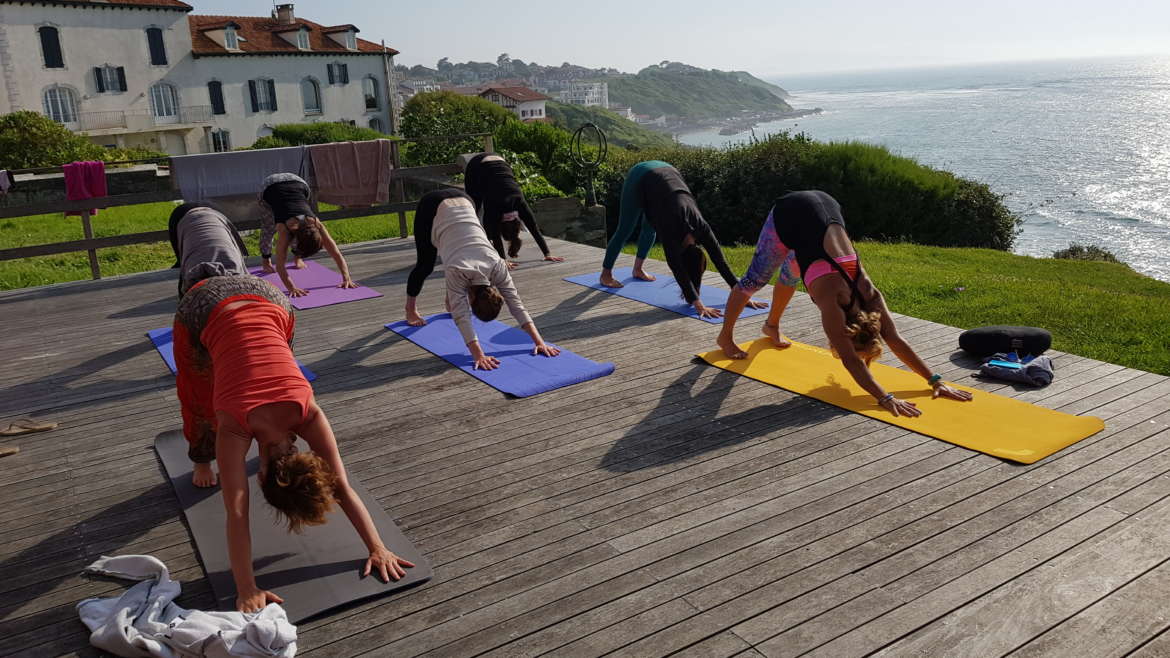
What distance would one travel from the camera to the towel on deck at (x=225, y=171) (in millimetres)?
7910

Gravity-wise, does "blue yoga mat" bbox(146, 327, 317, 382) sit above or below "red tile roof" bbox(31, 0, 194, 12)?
below

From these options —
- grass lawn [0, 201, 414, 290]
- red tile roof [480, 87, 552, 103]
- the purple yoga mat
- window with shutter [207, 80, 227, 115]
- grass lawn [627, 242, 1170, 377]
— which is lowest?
grass lawn [627, 242, 1170, 377]

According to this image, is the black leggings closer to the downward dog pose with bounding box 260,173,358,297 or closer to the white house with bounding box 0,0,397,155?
the downward dog pose with bounding box 260,173,358,297

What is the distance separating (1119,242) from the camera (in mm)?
26125

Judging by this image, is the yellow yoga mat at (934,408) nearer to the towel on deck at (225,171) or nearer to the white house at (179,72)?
the towel on deck at (225,171)

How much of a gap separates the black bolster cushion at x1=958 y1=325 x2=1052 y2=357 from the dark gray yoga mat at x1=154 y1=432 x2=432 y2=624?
3382 millimetres

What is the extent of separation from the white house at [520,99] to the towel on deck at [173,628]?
246ft

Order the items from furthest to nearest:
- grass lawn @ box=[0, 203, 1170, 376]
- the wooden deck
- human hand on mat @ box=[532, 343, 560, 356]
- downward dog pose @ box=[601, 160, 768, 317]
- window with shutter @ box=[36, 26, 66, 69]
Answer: window with shutter @ box=[36, 26, 66, 69] < grass lawn @ box=[0, 203, 1170, 376] < downward dog pose @ box=[601, 160, 768, 317] < human hand on mat @ box=[532, 343, 560, 356] < the wooden deck

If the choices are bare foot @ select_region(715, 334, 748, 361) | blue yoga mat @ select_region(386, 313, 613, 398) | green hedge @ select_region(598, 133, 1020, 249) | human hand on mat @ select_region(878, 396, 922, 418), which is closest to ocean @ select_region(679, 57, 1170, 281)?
green hedge @ select_region(598, 133, 1020, 249)

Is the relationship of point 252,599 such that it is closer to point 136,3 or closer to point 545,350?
point 545,350

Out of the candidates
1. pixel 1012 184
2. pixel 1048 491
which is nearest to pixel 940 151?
pixel 1012 184

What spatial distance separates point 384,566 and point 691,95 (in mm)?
153612

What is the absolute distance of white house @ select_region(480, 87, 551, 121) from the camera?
7675 centimetres

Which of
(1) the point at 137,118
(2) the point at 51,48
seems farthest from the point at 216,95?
(2) the point at 51,48
